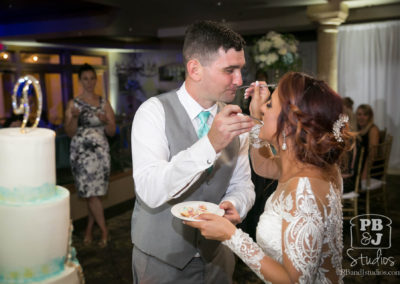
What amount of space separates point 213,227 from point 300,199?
1.04ft

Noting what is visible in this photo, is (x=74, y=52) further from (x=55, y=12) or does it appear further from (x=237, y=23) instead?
(x=237, y=23)

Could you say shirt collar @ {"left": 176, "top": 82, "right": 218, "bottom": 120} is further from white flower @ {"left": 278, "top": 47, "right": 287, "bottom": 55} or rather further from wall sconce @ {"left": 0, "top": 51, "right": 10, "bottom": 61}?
wall sconce @ {"left": 0, "top": 51, "right": 10, "bottom": 61}

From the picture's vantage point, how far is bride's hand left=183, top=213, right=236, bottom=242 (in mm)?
1393

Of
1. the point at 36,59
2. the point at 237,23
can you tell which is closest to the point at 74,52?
the point at 36,59

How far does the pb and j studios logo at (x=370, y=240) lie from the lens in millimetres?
3796

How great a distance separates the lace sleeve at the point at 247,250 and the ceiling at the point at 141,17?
4.37m

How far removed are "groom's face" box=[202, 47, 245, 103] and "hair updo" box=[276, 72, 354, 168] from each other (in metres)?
0.34

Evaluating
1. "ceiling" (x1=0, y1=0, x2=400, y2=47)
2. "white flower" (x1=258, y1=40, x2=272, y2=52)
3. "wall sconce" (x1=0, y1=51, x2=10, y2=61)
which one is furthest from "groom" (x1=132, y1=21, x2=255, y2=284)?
"ceiling" (x1=0, y1=0, x2=400, y2=47)

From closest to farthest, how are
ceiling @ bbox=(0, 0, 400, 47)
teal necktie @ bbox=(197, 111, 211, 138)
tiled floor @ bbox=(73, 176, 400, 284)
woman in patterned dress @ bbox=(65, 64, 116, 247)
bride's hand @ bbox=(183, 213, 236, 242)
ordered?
bride's hand @ bbox=(183, 213, 236, 242) → teal necktie @ bbox=(197, 111, 211, 138) → tiled floor @ bbox=(73, 176, 400, 284) → woman in patterned dress @ bbox=(65, 64, 116, 247) → ceiling @ bbox=(0, 0, 400, 47)

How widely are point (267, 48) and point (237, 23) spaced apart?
3.50m

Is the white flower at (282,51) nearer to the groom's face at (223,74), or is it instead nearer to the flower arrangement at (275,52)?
the flower arrangement at (275,52)

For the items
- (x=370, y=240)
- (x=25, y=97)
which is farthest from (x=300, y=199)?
(x=370, y=240)

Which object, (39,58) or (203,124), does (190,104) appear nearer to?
(203,124)

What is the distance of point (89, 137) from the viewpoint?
4102 millimetres
